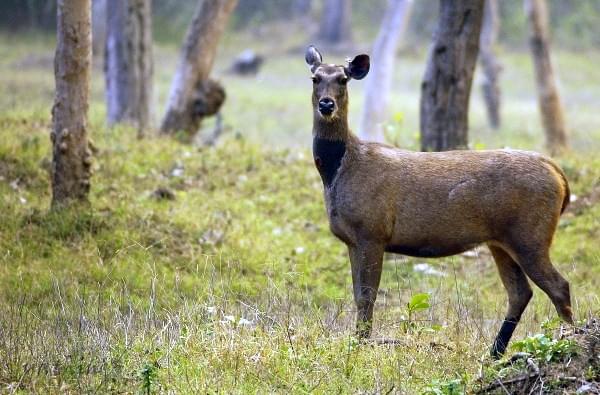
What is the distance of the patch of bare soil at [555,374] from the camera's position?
6.27 meters

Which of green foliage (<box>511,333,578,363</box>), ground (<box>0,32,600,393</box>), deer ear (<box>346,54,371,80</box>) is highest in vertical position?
deer ear (<box>346,54,371,80</box>)

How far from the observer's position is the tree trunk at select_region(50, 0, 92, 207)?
35.2 feet

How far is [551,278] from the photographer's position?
26.6 ft

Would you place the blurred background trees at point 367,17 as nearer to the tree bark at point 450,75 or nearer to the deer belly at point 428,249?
the tree bark at point 450,75

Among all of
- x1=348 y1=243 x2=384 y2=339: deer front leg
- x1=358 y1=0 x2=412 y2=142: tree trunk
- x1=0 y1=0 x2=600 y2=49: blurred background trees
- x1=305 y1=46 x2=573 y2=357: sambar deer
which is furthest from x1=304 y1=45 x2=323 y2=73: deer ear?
x1=0 y1=0 x2=600 y2=49: blurred background trees

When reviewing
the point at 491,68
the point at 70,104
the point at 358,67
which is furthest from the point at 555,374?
the point at 491,68

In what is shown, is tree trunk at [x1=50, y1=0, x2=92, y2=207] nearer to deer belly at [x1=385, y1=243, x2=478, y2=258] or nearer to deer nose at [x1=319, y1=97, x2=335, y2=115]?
deer nose at [x1=319, y1=97, x2=335, y2=115]

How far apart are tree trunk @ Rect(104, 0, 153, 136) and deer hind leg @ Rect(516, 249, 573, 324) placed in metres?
9.55

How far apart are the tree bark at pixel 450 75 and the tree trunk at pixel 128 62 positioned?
5054 mm

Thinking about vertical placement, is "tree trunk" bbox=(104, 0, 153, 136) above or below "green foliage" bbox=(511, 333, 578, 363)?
above

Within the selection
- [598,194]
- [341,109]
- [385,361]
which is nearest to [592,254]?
[598,194]

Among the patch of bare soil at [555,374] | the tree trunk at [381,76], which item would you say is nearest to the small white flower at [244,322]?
the patch of bare soil at [555,374]

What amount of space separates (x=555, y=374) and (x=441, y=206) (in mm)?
2332

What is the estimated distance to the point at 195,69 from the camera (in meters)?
16.1
